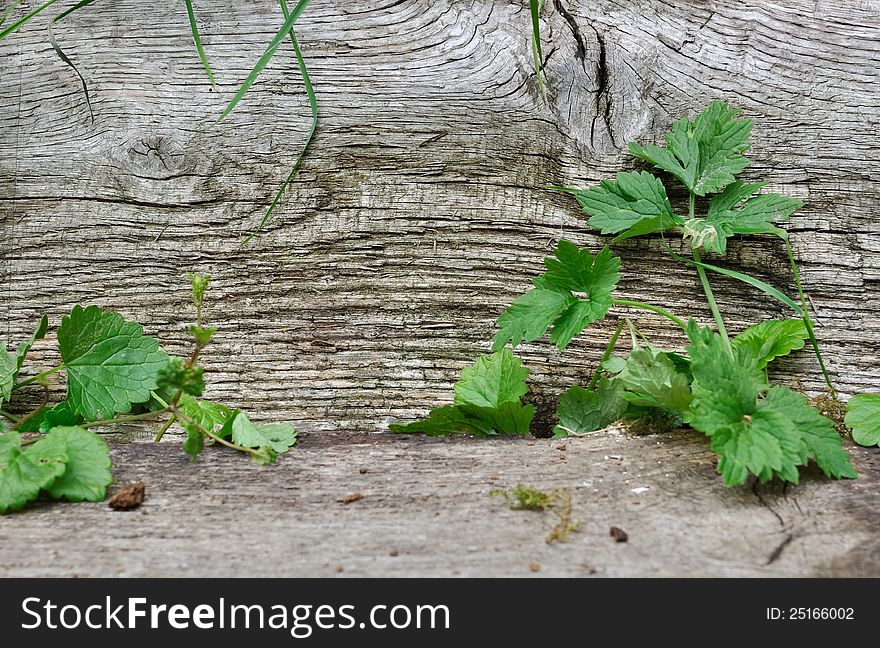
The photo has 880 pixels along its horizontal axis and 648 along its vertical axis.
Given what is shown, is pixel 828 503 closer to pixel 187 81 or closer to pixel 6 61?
pixel 187 81

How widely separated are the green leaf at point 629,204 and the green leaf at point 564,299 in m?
0.17

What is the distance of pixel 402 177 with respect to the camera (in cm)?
195

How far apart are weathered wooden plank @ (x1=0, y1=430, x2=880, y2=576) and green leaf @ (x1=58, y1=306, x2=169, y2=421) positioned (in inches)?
6.8

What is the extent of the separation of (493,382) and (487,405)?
0.21ft

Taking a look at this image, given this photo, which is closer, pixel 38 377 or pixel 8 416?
pixel 38 377

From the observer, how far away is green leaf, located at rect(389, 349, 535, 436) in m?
1.71

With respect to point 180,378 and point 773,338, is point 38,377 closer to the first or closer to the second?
point 180,378

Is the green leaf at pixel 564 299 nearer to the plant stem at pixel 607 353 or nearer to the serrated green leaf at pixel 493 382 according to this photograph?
the serrated green leaf at pixel 493 382

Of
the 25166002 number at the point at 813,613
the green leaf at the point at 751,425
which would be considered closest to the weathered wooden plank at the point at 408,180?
the green leaf at the point at 751,425

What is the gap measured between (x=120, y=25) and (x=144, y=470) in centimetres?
134

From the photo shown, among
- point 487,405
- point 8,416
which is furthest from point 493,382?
point 8,416

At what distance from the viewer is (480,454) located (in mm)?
1521

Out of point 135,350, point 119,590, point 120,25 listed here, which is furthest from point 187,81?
point 119,590

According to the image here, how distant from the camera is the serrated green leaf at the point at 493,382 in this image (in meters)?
1.72
